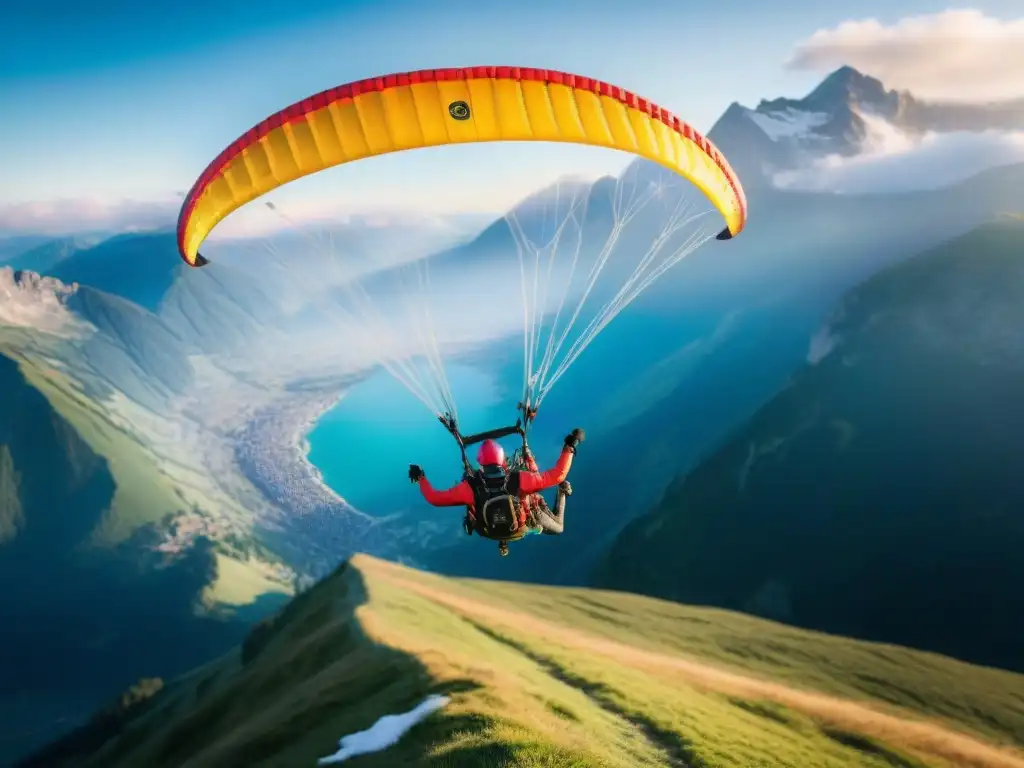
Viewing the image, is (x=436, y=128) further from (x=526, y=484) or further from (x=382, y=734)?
(x=382, y=734)

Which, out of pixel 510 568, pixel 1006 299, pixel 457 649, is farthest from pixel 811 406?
pixel 457 649

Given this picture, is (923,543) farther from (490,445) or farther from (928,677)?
(490,445)

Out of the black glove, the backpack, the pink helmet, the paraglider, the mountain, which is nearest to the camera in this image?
the black glove

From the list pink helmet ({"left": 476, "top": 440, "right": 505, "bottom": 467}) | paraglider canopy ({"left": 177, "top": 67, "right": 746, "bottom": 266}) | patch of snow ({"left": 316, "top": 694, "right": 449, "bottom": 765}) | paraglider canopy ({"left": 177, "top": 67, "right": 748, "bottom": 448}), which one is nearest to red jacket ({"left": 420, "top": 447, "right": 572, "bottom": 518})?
pink helmet ({"left": 476, "top": 440, "right": 505, "bottom": 467})

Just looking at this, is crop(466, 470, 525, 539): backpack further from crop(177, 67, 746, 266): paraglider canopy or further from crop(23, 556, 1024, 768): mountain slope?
crop(177, 67, 746, 266): paraglider canopy

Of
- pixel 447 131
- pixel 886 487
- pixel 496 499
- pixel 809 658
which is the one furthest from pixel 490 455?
pixel 886 487
